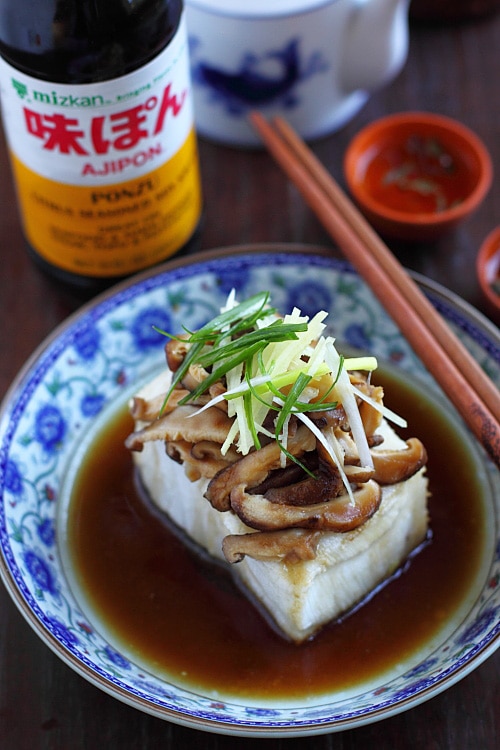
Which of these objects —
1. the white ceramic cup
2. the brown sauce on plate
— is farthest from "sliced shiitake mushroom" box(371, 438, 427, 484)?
the white ceramic cup

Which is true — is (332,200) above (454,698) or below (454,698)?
above

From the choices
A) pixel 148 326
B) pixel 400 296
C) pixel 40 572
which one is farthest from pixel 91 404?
pixel 400 296

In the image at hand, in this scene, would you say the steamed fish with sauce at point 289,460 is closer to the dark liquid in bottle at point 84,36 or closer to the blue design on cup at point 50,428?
the blue design on cup at point 50,428

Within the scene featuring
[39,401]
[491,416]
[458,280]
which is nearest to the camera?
[491,416]

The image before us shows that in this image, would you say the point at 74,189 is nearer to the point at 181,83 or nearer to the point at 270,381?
the point at 181,83

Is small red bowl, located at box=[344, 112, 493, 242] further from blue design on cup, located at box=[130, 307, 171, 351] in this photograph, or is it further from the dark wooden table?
blue design on cup, located at box=[130, 307, 171, 351]

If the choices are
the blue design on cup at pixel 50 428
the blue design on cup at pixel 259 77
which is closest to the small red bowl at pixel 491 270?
the blue design on cup at pixel 259 77

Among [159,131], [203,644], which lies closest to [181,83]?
[159,131]
